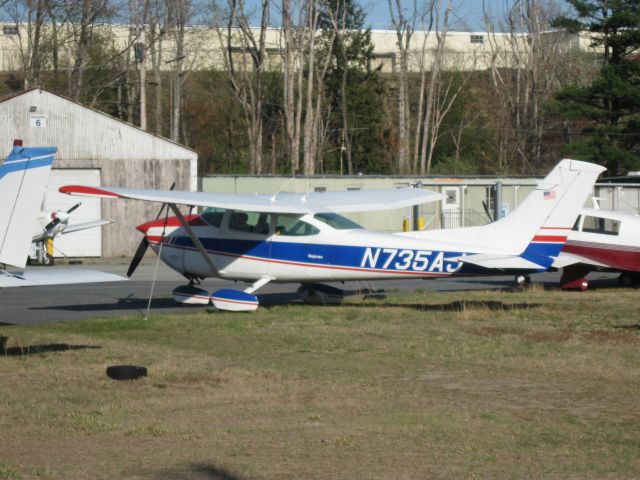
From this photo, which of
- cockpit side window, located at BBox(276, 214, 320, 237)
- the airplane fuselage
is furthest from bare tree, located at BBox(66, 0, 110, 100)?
cockpit side window, located at BBox(276, 214, 320, 237)

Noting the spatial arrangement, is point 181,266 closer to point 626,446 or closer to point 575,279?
point 575,279

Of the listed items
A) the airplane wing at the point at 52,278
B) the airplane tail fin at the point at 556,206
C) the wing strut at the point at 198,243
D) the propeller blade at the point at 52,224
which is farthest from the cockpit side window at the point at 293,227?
the propeller blade at the point at 52,224

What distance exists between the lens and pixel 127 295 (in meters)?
21.0

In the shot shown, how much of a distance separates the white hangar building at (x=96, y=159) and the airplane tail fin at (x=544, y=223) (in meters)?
18.8

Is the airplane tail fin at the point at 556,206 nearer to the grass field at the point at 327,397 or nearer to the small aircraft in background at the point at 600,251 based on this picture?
the grass field at the point at 327,397

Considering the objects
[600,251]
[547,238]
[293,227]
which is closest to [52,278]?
[293,227]

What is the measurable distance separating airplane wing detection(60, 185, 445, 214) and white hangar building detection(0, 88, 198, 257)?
15469mm

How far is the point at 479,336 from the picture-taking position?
1413 cm

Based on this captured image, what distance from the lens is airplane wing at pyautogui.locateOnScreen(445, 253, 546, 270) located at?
53.2 ft

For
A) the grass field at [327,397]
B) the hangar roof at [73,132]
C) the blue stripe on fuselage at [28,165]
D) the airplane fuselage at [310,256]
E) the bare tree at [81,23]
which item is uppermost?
the bare tree at [81,23]

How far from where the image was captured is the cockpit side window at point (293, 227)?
1742 centimetres

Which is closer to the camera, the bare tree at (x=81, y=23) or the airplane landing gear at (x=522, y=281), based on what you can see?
the airplane landing gear at (x=522, y=281)

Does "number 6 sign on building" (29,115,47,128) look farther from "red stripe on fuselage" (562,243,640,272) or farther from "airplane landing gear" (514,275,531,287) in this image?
"red stripe on fuselage" (562,243,640,272)

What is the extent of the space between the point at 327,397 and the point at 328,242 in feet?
24.3
